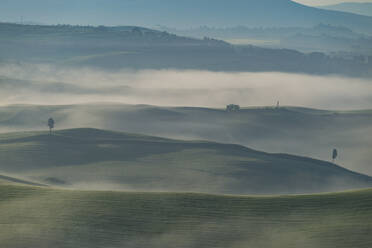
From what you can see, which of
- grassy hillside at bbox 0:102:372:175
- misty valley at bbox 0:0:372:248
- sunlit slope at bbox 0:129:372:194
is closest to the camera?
misty valley at bbox 0:0:372:248

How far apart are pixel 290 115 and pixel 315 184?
3424 inches

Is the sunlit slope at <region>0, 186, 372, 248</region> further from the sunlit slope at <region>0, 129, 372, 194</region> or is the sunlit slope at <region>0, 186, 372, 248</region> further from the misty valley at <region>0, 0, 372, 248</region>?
the sunlit slope at <region>0, 129, 372, 194</region>

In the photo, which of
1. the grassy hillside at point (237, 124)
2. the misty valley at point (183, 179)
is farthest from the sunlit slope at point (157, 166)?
the grassy hillside at point (237, 124)

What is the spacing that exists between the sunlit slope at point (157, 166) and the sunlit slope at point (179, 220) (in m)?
28.6

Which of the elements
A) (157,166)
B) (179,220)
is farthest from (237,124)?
(179,220)

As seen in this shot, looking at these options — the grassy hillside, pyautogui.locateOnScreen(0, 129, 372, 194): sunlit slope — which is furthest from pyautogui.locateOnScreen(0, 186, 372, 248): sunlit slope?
the grassy hillside

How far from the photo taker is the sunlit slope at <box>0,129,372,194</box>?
277 feet

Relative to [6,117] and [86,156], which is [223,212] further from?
[6,117]

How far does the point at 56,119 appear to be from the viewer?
16200cm

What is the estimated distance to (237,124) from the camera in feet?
533

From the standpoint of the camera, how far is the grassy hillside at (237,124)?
484 ft

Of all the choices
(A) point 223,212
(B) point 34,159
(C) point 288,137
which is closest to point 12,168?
(B) point 34,159

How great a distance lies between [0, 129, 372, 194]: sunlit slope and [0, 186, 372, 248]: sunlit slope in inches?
1127

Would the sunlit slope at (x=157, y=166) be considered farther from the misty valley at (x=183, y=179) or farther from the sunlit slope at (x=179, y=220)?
the sunlit slope at (x=179, y=220)
